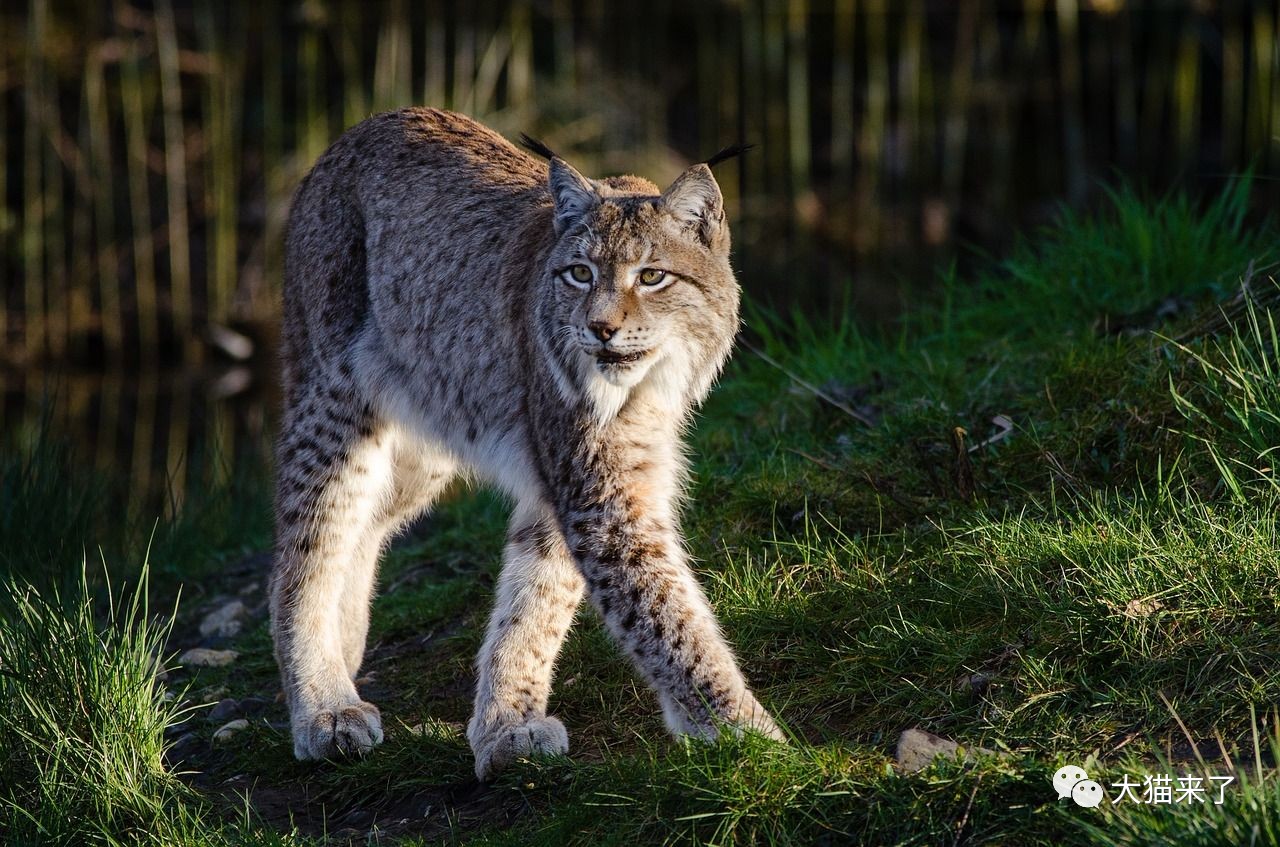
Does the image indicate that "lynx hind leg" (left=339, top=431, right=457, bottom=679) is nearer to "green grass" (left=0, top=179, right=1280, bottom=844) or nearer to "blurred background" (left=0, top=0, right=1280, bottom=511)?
"green grass" (left=0, top=179, right=1280, bottom=844)

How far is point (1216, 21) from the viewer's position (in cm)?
1141

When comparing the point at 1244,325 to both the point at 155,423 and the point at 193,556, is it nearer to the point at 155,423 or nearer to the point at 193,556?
the point at 193,556

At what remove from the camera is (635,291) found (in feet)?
13.7

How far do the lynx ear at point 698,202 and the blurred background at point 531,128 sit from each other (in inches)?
268

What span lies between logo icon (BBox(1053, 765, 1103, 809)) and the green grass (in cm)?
3

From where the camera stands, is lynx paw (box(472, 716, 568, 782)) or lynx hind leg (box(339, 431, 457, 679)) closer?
lynx paw (box(472, 716, 568, 782))

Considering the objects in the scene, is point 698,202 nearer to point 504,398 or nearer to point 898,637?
point 504,398

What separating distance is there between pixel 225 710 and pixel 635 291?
209 centimetres

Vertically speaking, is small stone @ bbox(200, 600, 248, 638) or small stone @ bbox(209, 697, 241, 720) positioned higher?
small stone @ bbox(209, 697, 241, 720)

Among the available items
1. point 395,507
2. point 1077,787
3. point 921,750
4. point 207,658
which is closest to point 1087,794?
point 1077,787

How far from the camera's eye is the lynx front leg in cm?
379

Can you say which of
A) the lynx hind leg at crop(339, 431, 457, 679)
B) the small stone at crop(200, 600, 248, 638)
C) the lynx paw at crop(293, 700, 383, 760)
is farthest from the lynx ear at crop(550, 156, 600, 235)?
the small stone at crop(200, 600, 248, 638)

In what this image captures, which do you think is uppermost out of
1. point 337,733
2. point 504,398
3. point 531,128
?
point 504,398

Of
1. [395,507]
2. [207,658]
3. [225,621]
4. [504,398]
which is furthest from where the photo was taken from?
[225,621]
